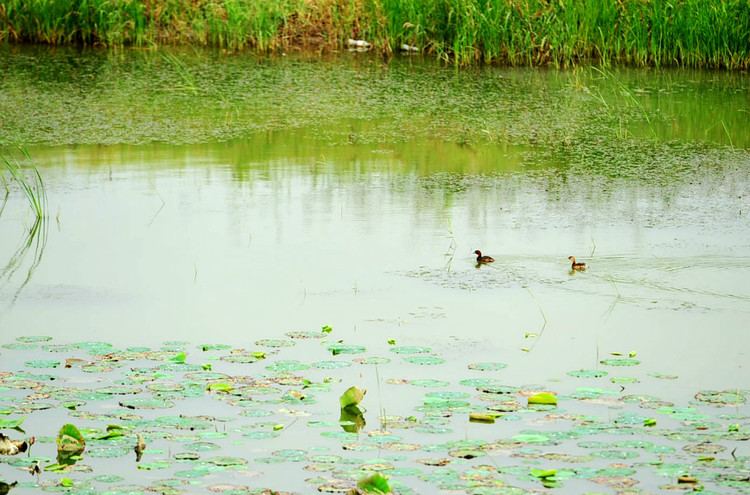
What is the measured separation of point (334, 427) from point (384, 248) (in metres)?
1.96

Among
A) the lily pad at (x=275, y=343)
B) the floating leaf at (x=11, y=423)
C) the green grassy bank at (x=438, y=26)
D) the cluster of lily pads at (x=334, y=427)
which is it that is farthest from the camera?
the green grassy bank at (x=438, y=26)

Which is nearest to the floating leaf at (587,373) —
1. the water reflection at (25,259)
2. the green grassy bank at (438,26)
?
the water reflection at (25,259)

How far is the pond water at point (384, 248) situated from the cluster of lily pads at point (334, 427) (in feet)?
0.05

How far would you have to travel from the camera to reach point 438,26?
34.9ft

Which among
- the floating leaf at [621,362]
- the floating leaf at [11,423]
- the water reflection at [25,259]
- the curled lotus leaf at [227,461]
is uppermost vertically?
the water reflection at [25,259]

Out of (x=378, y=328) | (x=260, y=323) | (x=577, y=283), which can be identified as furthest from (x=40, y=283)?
(x=577, y=283)

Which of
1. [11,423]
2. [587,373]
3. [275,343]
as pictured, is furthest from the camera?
[275,343]

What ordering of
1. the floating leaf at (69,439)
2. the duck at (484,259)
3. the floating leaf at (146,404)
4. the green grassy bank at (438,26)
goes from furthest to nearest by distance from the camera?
the green grassy bank at (438,26)
the duck at (484,259)
the floating leaf at (146,404)
the floating leaf at (69,439)

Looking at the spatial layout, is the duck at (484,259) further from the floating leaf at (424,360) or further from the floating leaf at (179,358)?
the floating leaf at (179,358)

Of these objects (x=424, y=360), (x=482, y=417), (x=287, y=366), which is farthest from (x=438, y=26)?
(x=482, y=417)

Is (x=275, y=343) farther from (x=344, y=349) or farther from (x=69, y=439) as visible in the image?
(x=69, y=439)

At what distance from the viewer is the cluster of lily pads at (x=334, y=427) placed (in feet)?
8.68

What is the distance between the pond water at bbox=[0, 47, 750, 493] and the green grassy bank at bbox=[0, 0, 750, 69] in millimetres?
1289

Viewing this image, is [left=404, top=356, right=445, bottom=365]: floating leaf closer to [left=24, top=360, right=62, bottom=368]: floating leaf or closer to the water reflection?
[left=24, top=360, right=62, bottom=368]: floating leaf
